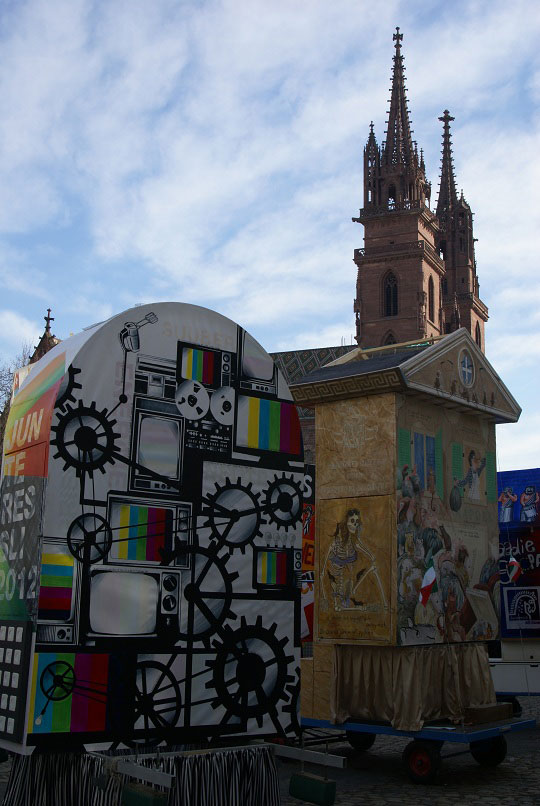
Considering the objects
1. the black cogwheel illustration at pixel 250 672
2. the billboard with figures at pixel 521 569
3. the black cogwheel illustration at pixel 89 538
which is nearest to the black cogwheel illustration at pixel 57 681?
the black cogwheel illustration at pixel 89 538

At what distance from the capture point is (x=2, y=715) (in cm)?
570

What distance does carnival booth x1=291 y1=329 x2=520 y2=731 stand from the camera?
34.7 ft

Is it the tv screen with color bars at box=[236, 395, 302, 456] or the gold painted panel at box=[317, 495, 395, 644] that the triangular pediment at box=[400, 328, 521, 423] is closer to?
the gold painted panel at box=[317, 495, 395, 644]

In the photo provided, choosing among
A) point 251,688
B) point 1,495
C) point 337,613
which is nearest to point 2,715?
point 1,495

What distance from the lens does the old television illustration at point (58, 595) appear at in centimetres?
565

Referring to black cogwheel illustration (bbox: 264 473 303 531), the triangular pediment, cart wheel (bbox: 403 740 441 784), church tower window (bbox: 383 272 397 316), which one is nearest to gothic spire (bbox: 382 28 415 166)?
church tower window (bbox: 383 272 397 316)

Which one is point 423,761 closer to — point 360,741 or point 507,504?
point 360,741

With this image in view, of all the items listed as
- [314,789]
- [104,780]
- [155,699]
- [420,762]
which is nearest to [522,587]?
[420,762]

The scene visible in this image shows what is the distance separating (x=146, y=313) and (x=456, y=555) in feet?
21.1

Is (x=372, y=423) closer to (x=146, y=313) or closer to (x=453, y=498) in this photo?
(x=453, y=498)

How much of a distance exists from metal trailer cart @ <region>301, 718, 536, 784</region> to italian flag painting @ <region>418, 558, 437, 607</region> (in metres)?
1.44

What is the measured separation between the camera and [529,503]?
54.9ft

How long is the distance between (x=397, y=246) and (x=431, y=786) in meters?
61.9

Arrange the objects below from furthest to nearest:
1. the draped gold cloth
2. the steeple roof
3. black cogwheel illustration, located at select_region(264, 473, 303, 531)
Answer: the steeple roof < the draped gold cloth < black cogwheel illustration, located at select_region(264, 473, 303, 531)
